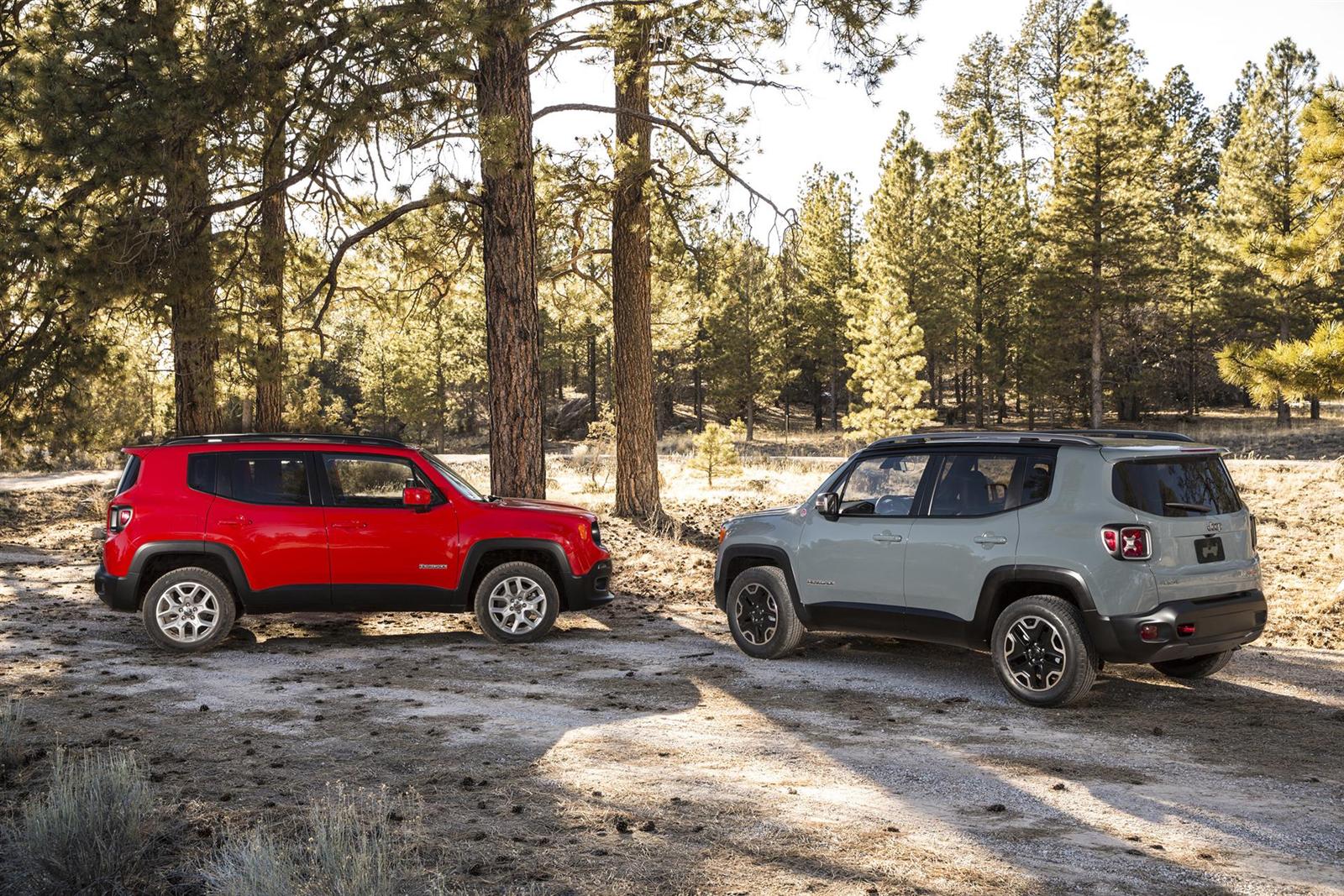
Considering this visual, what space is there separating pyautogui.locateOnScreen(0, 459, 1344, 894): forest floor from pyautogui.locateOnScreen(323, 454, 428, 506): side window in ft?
4.41

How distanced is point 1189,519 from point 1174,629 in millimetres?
746

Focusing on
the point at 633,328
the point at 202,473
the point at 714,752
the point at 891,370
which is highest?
the point at 891,370

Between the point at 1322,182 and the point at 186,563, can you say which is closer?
the point at 186,563

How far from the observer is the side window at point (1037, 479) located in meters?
7.87

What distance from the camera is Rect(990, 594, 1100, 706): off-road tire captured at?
25.0 ft

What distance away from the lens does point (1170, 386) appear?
195 ft

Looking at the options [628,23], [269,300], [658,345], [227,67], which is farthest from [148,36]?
[658,345]

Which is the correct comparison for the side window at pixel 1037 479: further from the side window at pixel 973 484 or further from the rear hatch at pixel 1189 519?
the rear hatch at pixel 1189 519

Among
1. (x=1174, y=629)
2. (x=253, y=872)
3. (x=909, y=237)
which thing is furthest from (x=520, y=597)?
(x=909, y=237)

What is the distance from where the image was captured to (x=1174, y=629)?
7.34 meters

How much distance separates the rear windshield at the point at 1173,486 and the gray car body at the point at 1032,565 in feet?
0.20

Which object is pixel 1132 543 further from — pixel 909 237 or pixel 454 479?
pixel 909 237

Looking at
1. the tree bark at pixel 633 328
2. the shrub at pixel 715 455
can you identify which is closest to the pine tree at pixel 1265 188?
the shrub at pixel 715 455

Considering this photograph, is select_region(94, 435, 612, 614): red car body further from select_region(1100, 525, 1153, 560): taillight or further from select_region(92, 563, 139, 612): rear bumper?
select_region(1100, 525, 1153, 560): taillight
